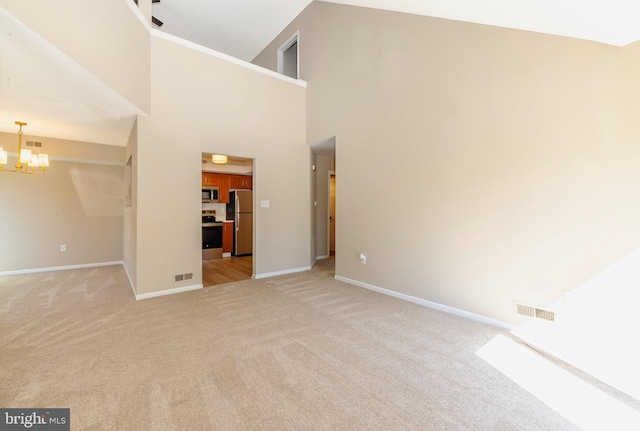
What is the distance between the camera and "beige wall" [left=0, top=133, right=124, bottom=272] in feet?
15.7

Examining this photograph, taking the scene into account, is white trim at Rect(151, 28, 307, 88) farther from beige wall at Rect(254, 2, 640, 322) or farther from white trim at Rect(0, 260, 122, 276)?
white trim at Rect(0, 260, 122, 276)

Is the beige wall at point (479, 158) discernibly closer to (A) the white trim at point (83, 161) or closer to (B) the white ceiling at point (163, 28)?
(B) the white ceiling at point (163, 28)

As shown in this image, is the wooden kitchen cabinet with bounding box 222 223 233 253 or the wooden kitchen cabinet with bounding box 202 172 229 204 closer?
the wooden kitchen cabinet with bounding box 202 172 229 204

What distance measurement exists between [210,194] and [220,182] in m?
0.40

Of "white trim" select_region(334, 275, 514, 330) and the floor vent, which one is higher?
the floor vent

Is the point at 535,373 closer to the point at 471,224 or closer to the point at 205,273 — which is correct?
the point at 471,224

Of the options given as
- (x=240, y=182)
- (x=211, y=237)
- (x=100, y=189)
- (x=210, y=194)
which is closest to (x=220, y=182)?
(x=210, y=194)

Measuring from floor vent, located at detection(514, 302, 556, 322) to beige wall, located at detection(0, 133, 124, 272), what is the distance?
24.0 ft

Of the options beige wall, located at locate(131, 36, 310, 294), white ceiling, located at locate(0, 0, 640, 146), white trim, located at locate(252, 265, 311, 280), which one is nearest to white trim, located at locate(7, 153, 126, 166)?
white ceiling, located at locate(0, 0, 640, 146)

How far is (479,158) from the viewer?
2.76 m

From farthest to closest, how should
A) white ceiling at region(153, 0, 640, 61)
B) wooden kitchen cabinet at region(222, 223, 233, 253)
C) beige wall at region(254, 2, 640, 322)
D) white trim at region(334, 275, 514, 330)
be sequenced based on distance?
wooden kitchen cabinet at region(222, 223, 233, 253) → white trim at region(334, 275, 514, 330) → beige wall at region(254, 2, 640, 322) → white ceiling at region(153, 0, 640, 61)

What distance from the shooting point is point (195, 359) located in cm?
207

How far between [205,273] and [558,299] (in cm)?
503

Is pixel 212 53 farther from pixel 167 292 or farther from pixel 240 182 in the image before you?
pixel 167 292
